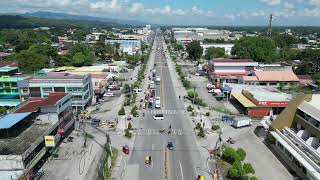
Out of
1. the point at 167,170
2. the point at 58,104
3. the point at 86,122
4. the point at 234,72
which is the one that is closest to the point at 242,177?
the point at 167,170

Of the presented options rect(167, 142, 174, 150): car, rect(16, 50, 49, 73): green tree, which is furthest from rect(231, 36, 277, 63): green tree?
rect(167, 142, 174, 150): car

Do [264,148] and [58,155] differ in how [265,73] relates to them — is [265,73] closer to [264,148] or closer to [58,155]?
[264,148]

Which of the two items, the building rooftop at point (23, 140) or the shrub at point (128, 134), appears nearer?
the building rooftop at point (23, 140)

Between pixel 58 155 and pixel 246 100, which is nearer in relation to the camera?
pixel 58 155

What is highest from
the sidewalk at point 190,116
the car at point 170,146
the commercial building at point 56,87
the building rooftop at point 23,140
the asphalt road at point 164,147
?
the commercial building at point 56,87

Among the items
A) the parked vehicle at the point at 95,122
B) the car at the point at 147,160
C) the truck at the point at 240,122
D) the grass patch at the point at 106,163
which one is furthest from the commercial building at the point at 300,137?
the parked vehicle at the point at 95,122

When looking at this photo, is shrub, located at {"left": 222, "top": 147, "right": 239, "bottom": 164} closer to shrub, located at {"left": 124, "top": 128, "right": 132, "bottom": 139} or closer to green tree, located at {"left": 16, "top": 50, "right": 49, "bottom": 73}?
shrub, located at {"left": 124, "top": 128, "right": 132, "bottom": 139}

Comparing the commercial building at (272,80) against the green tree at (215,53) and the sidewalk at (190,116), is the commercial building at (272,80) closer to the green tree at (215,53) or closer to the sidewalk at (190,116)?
the sidewalk at (190,116)
